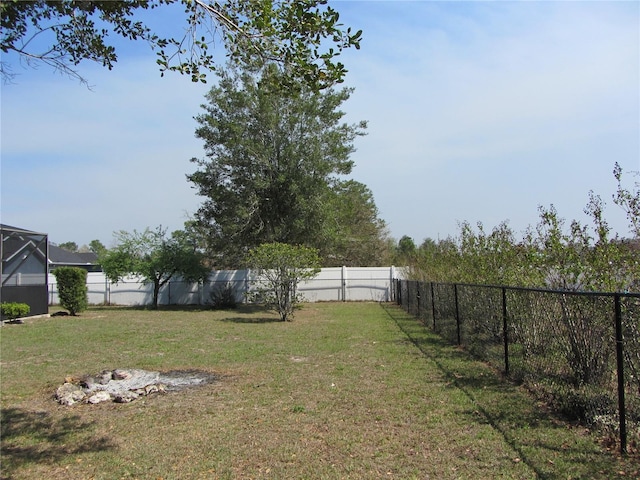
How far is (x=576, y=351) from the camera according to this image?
541cm

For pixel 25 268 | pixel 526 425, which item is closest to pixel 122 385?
pixel 526 425

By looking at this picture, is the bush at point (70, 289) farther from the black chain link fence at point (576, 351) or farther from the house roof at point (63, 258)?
the house roof at point (63, 258)

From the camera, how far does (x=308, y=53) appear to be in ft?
12.2

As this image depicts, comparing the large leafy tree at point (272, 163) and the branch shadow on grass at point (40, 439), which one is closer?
the branch shadow on grass at point (40, 439)

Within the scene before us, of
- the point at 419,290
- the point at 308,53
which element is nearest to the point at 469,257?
the point at 419,290

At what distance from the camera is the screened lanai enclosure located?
649 inches

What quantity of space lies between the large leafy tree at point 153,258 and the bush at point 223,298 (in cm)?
152

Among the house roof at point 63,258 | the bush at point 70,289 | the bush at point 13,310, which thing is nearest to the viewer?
the bush at point 13,310

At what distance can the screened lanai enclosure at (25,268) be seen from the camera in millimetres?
16484

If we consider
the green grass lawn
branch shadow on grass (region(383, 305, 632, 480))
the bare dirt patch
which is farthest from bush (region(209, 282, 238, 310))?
branch shadow on grass (region(383, 305, 632, 480))

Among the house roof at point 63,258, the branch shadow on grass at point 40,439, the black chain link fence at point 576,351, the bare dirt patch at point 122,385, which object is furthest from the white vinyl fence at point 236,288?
the branch shadow on grass at point 40,439

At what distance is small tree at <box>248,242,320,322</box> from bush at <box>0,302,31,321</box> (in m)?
7.42

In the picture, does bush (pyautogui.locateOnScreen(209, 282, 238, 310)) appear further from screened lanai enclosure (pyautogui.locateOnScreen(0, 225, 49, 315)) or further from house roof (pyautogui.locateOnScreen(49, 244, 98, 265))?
house roof (pyautogui.locateOnScreen(49, 244, 98, 265))

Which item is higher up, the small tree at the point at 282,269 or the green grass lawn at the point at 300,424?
the small tree at the point at 282,269
